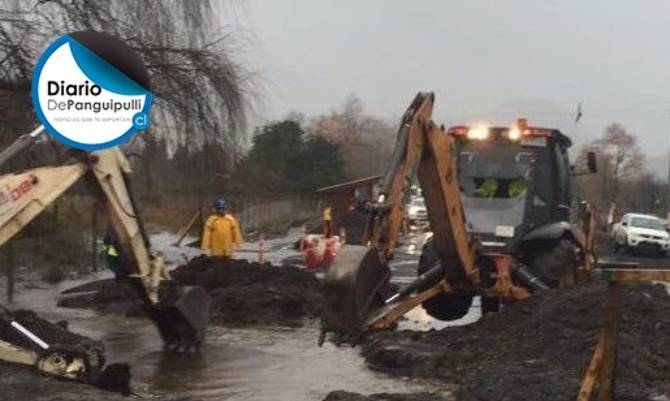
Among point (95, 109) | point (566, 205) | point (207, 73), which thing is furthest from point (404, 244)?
point (95, 109)

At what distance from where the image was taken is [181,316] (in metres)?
10.8

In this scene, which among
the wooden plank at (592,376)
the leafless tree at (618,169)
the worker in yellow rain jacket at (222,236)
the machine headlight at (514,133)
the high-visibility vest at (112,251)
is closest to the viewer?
the wooden plank at (592,376)

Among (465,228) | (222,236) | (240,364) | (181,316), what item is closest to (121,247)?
(181,316)

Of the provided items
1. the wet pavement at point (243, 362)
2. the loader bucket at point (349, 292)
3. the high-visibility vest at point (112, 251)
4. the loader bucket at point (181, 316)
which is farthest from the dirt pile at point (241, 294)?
the loader bucket at point (349, 292)

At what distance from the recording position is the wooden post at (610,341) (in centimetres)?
617

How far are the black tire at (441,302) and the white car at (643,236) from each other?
23.1 m

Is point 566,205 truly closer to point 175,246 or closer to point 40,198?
point 40,198

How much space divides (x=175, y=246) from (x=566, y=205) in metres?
21.5

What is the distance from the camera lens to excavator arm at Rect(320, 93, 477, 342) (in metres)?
7.95

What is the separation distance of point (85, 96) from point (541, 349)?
5.11 meters

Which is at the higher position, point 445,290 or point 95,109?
point 95,109

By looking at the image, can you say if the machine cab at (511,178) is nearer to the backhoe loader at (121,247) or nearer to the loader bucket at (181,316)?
the loader bucket at (181,316)

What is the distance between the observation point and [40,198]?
8.20 metres

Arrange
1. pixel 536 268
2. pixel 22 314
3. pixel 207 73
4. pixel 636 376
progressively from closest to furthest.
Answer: pixel 636 376, pixel 22 314, pixel 536 268, pixel 207 73
